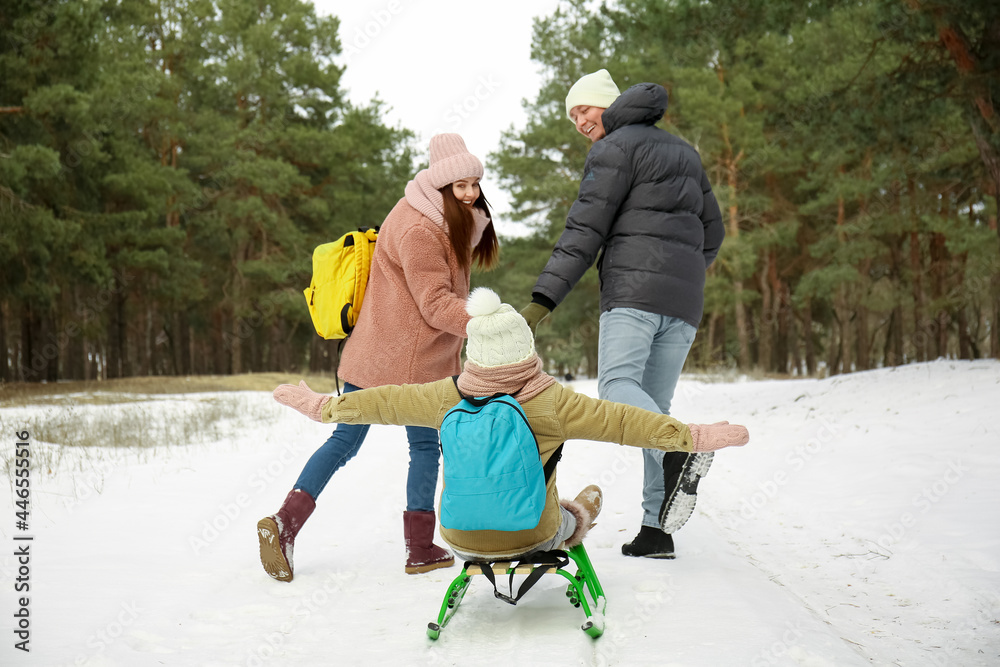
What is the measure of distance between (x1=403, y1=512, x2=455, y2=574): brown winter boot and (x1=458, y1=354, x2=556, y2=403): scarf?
119 cm

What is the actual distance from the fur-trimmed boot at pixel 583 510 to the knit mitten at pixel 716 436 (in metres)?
0.62

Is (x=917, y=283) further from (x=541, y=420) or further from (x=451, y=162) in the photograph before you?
(x=541, y=420)

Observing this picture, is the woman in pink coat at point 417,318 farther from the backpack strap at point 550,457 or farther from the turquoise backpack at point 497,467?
the turquoise backpack at point 497,467

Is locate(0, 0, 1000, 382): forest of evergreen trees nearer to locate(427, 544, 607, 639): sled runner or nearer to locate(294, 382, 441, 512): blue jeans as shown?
locate(294, 382, 441, 512): blue jeans

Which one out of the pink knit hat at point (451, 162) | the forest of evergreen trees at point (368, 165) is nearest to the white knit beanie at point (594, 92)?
the pink knit hat at point (451, 162)

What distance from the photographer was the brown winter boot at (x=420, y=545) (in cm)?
381

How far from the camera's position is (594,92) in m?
4.00

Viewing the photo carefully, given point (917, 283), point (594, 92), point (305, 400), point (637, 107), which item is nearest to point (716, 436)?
point (305, 400)

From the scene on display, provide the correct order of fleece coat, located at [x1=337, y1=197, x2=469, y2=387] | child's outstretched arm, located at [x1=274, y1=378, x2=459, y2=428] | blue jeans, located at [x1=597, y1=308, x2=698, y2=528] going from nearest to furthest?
child's outstretched arm, located at [x1=274, y1=378, x2=459, y2=428] → blue jeans, located at [x1=597, y1=308, x2=698, y2=528] → fleece coat, located at [x1=337, y1=197, x2=469, y2=387]

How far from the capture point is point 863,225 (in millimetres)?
24906

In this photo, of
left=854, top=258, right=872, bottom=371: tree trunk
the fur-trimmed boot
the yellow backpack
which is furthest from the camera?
left=854, top=258, right=872, bottom=371: tree trunk

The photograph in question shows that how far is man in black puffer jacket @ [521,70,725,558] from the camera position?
11.8ft

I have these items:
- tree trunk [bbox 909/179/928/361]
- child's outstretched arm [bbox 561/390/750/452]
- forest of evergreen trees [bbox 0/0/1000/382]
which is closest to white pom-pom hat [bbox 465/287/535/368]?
child's outstretched arm [bbox 561/390/750/452]

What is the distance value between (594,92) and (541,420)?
1.97 meters
